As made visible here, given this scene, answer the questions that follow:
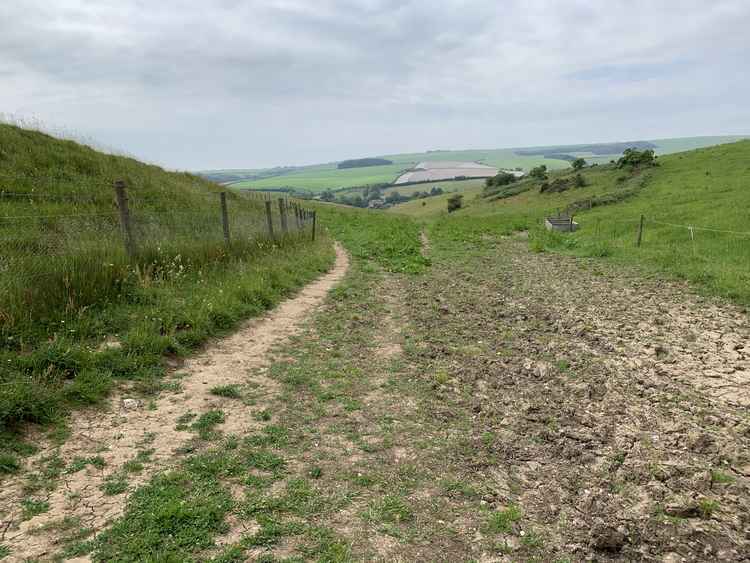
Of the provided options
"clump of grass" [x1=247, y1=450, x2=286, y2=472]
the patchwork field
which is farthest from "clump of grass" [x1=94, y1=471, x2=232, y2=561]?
"clump of grass" [x1=247, y1=450, x2=286, y2=472]

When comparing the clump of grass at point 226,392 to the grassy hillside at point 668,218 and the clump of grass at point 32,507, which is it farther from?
the grassy hillside at point 668,218

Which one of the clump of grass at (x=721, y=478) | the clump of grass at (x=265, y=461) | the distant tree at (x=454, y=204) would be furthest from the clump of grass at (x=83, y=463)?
the distant tree at (x=454, y=204)

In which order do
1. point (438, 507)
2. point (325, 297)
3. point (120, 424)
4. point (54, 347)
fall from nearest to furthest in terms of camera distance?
point (438, 507) < point (120, 424) < point (54, 347) < point (325, 297)

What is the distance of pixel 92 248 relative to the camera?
8.12m

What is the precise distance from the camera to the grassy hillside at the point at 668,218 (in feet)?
45.8

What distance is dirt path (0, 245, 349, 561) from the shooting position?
3500 mm

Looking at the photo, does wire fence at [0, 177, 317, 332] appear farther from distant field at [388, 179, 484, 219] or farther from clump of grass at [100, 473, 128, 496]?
distant field at [388, 179, 484, 219]

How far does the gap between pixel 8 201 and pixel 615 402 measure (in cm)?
1486

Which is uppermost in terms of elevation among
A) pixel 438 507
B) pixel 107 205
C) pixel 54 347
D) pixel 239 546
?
pixel 107 205

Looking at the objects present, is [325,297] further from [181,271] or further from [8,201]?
[8,201]

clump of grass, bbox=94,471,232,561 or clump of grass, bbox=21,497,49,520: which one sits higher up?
clump of grass, bbox=21,497,49,520

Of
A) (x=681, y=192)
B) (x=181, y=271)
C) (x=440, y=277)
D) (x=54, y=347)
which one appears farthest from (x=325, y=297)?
(x=681, y=192)

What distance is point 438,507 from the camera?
13.1ft

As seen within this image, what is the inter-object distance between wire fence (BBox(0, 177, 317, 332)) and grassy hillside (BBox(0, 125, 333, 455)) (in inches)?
0.9
